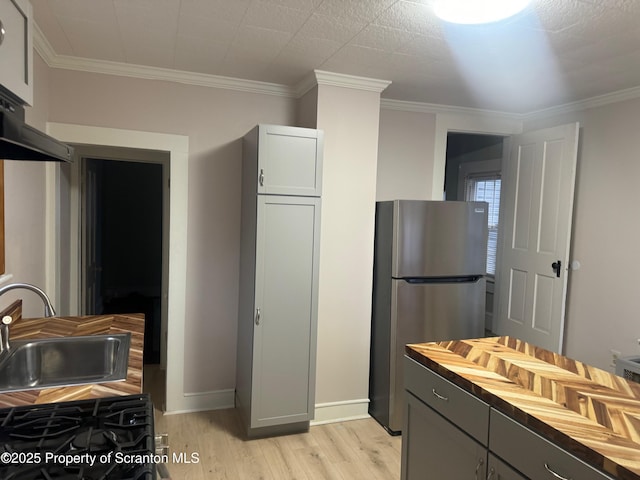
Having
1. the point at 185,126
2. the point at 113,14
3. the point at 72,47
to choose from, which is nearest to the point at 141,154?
the point at 185,126

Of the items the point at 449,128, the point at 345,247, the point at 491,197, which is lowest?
the point at 345,247

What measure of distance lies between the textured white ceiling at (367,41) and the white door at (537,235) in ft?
1.81

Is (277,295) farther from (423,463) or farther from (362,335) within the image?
(423,463)

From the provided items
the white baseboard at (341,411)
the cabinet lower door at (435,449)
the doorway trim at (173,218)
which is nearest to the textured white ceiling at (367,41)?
the doorway trim at (173,218)

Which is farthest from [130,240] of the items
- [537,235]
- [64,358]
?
[537,235]

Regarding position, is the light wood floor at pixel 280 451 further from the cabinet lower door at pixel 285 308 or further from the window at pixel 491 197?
the window at pixel 491 197

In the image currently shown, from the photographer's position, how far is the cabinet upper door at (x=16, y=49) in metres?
1.30

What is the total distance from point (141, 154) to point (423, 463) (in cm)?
296

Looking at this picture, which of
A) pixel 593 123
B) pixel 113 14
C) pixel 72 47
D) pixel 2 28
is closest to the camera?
pixel 2 28

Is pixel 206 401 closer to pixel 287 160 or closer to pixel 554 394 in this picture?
pixel 287 160

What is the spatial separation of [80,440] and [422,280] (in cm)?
232

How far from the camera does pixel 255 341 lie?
2.81 meters

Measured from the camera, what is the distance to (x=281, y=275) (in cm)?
283

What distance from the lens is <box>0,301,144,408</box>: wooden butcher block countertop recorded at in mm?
1369
